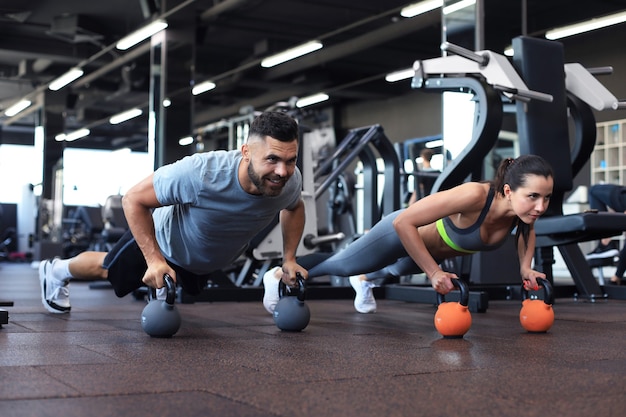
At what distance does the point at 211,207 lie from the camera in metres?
2.28

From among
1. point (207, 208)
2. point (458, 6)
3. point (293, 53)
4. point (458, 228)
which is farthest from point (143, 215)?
point (293, 53)

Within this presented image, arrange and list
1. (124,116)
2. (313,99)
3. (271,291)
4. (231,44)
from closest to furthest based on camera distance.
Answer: (271,291), (231,44), (313,99), (124,116)

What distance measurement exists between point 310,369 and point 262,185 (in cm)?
68

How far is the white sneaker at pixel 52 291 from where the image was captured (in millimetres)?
3039

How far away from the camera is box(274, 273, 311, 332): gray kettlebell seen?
2.44 m

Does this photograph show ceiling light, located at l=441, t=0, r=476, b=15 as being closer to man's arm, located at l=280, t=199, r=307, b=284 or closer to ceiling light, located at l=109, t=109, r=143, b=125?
man's arm, located at l=280, t=199, r=307, b=284

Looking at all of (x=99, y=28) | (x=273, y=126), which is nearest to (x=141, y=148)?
(x=99, y=28)

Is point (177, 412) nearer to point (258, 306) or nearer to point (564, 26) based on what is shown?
point (258, 306)

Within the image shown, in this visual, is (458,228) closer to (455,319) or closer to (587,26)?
(455,319)

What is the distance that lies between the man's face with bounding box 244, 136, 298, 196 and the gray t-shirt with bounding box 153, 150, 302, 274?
3.4 inches

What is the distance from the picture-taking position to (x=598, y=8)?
550cm

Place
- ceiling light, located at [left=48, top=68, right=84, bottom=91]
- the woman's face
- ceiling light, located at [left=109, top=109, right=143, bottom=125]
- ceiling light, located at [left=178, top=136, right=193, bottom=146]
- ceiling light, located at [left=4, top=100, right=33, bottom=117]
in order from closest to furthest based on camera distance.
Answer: the woman's face, ceiling light, located at [left=178, top=136, right=193, bottom=146], ceiling light, located at [left=48, top=68, right=84, bottom=91], ceiling light, located at [left=4, top=100, right=33, bottom=117], ceiling light, located at [left=109, top=109, right=143, bottom=125]

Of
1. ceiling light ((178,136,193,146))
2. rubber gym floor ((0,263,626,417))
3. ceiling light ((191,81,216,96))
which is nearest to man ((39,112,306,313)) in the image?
rubber gym floor ((0,263,626,417))

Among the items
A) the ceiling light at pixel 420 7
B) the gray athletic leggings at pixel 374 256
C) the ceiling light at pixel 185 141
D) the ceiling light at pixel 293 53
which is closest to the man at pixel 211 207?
the gray athletic leggings at pixel 374 256
